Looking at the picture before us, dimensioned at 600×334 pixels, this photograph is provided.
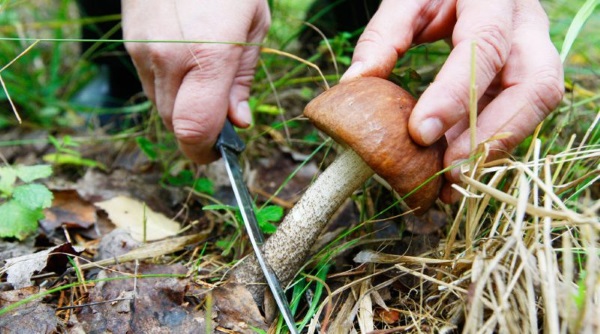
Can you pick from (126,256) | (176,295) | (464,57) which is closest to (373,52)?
(464,57)

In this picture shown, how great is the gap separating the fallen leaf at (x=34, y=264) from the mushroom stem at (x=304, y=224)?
648 millimetres

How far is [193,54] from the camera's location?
71.2 inches

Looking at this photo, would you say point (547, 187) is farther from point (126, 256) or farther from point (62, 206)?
point (62, 206)

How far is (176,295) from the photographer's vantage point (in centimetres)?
167

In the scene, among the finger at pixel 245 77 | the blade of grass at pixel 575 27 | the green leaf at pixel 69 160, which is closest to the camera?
the blade of grass at pixel 575 27

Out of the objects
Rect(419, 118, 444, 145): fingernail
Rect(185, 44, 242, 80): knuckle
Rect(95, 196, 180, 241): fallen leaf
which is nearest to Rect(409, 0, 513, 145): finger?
Rect(419, 118, 444, 145): fingernail

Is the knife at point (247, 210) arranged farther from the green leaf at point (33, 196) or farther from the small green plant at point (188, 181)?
the green leaf at point (33, 196)

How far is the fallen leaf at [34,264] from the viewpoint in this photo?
165 centimetres

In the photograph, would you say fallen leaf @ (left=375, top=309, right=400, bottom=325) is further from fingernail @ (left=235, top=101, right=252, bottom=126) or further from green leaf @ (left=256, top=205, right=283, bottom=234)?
fingernail @ (left=235, top=101, right=252, bottom=126)

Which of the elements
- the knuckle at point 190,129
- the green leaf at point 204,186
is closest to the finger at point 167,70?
the knuckle at point 190,129

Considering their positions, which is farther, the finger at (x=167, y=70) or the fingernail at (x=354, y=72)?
the finger at (x=167, y=70)

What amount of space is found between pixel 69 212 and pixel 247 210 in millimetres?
959

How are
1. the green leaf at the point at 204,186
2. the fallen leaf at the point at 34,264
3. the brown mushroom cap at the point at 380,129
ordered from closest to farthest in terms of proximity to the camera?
the brown mushroom cap at the point at 380,129
the fallen leaf at the point at 34,264
the green leaf at the point at 204,186

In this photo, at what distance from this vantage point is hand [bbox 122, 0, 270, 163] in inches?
71.8
